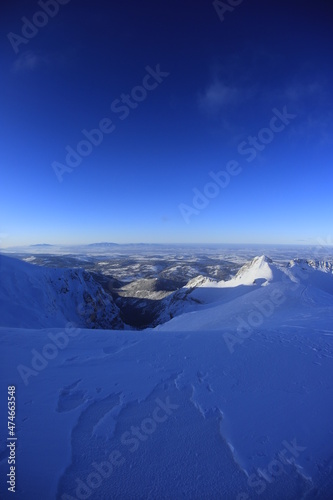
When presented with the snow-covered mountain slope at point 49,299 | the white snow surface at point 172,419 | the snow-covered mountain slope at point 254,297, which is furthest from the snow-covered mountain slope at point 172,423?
the snow-covered mountain slope at point 49,299

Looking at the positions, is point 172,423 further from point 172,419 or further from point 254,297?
point 254,297

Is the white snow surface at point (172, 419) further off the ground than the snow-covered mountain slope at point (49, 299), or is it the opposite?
the white snow surface at point (172, 419)

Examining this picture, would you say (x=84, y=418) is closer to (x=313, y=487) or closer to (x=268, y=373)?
(x=313, y=487)

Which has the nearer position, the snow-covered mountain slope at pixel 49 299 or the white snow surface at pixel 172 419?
the white snow surface at pixel 172 419

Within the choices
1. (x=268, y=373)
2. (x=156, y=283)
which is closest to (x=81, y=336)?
(x=268, y=373)


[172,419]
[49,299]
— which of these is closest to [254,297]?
[172,419]

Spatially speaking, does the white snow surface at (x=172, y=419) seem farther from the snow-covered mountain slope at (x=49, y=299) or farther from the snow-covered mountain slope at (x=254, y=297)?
the snow-covered mountain slope at (x=49, y=299)

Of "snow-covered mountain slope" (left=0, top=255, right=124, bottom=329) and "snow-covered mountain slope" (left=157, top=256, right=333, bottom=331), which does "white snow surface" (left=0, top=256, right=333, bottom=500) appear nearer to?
"snow-covered mountain slope" (left=157, top=256, right=333, bottom=331)
